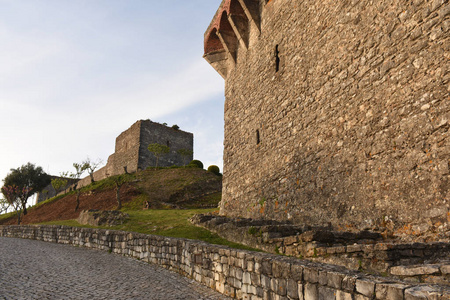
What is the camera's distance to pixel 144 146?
128 feet

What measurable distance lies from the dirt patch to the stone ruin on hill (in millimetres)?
7353

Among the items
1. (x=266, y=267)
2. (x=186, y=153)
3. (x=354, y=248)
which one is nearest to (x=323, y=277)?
(x=266, y=267)

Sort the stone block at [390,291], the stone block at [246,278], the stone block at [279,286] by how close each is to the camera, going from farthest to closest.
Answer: the stone block at [246,278] < the stone block at [279,286] < the stone block at [390,291]

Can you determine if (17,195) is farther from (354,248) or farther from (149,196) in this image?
(354,248)

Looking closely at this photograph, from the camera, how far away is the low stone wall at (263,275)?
9.02 feet

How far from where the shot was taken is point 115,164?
4266 centimetres

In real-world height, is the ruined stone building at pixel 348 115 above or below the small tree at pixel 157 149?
below

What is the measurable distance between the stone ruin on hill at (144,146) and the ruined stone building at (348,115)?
1113 inches

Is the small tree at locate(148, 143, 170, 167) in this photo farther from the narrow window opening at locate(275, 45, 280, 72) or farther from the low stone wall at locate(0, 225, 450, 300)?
the narrow window opening at locate(275, 45, 280, 72)

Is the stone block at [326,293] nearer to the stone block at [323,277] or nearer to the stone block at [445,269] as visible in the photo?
the stone block at [323,277]

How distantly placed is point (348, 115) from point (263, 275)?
402 centimetres

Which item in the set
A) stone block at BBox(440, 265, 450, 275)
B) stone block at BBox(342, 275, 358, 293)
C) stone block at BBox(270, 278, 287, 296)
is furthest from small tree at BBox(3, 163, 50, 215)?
stone block at BBox(440, 265, 450, 275)

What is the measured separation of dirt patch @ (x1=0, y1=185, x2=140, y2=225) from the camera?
26.4 metres

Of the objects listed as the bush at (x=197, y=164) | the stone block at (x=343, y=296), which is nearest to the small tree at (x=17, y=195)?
the bush at (x=197, y=164)
